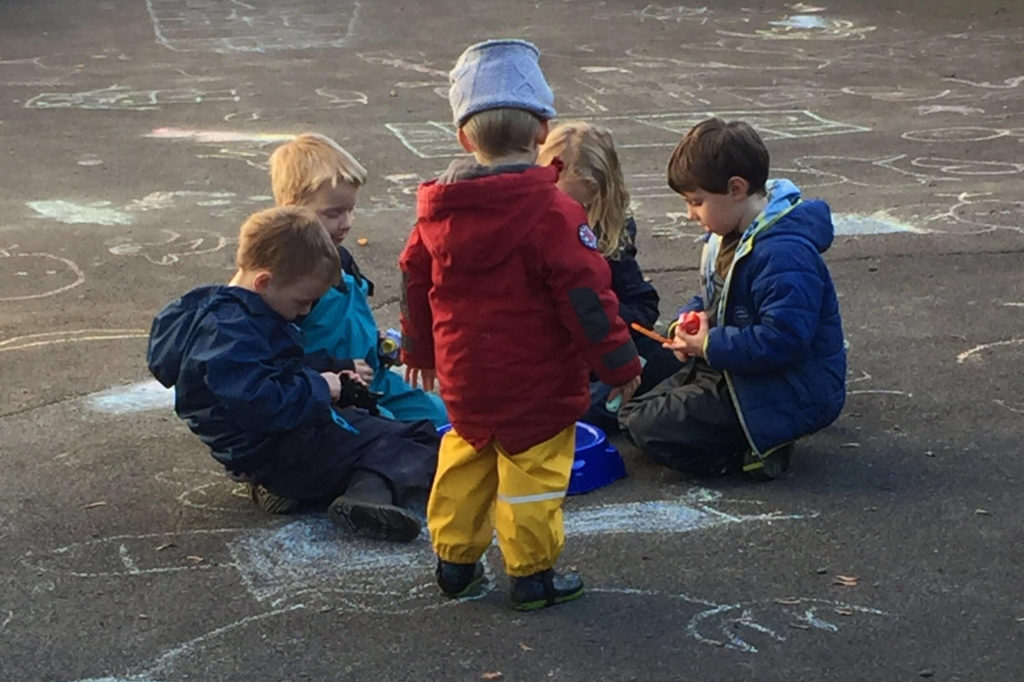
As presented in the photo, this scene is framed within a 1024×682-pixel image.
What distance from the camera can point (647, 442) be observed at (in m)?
4.46

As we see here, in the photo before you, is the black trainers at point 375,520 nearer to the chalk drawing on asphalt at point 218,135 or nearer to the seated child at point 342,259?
the seated child at point 342,259

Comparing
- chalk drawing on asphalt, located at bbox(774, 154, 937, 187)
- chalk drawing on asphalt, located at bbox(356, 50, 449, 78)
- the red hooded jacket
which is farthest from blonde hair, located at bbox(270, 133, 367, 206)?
chalk drawing on asphalt, located at bbox(356, 50, 449, 78)

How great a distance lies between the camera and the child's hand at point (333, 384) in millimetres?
4129

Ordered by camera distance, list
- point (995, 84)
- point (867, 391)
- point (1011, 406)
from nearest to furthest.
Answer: point (1011, 406) → point (867, 391) → point (995, 84)

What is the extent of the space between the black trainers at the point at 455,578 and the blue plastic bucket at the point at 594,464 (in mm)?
702

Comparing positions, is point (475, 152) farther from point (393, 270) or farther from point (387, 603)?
point (393, 270)

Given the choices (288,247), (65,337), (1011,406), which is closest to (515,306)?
(288,247)

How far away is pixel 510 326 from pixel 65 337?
300cm

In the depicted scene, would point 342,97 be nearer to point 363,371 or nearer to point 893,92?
point 893,92

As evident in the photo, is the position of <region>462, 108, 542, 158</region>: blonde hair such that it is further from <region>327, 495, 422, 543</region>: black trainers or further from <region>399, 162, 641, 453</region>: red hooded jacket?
<region>327, 495, 422, 543</region>: black trainers

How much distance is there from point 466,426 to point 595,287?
47cm

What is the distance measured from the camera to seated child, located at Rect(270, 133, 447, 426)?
14.6ft

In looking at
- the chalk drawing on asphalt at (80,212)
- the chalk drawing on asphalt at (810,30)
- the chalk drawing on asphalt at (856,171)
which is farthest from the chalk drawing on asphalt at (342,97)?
the chalk drawing on asphalt at (810,30)

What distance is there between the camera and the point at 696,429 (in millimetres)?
4367
